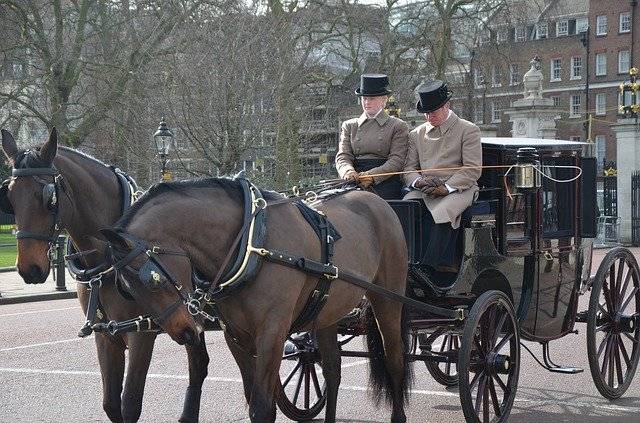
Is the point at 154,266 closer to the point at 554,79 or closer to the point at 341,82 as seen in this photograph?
the point at 341,82

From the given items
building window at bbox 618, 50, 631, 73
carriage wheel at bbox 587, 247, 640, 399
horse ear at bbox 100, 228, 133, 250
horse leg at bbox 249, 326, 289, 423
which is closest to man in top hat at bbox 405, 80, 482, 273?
carriage wheel at bbox 587, 247, 640, 399

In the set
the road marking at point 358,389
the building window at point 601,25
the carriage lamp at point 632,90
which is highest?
the building window at point 601,25

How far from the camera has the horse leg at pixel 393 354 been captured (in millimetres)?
7070

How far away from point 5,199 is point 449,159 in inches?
136

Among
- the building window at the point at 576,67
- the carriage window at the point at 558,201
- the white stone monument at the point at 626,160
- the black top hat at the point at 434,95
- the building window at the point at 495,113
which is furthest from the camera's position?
the building window at the point at 576,67

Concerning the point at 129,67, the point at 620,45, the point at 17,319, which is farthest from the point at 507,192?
the point at 620,45

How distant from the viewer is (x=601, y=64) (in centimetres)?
7006

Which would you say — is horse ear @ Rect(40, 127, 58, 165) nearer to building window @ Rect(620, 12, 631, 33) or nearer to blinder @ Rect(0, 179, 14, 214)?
blinder @ Rect(0, 179, 14, 214)

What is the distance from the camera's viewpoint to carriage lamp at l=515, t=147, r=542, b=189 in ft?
25.1

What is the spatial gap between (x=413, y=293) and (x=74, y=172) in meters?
2.91

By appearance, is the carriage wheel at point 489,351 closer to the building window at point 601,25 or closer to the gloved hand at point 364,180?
the gloved hand at point 364,180

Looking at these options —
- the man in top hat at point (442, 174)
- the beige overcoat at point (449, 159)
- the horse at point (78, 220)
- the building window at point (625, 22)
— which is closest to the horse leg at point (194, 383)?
the horse at point (78, 220)

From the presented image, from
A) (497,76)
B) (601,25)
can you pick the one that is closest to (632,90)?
(497,76)

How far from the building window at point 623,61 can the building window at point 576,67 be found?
3748 millimetres
